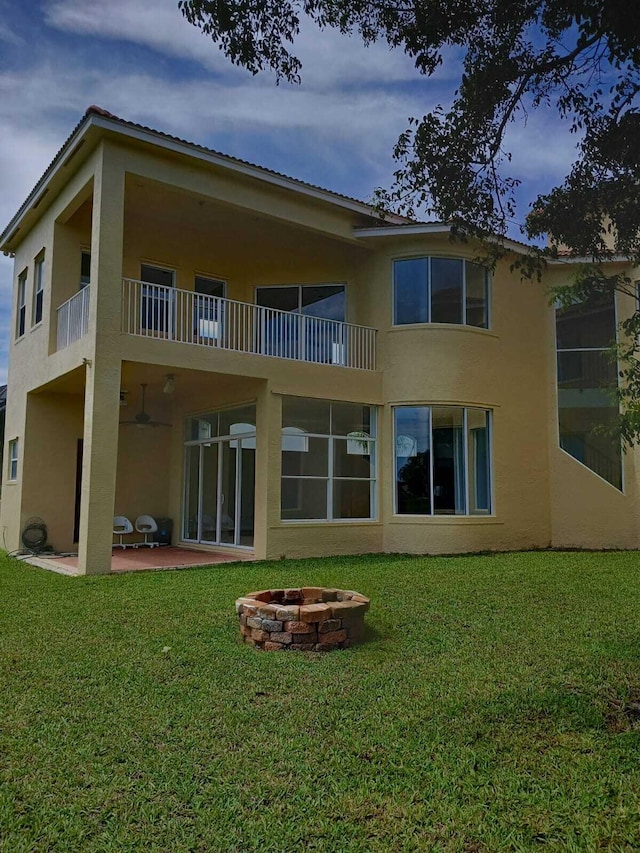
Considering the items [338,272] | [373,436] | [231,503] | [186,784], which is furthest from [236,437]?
[186,784]

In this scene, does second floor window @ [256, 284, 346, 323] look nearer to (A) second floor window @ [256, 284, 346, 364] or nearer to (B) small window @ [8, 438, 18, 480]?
(A) second floor window @ [256, 284, 346, 364]

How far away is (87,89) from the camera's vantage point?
859 cm

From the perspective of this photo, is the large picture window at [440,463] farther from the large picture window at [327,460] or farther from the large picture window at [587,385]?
the large picture window at [587,385]

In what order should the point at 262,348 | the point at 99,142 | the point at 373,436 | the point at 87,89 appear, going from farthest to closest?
the point at 373,436, the point at 262,348, the point at 99,142, the point at 87,89

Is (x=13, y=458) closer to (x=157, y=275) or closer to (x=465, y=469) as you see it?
(x=157, y=275)

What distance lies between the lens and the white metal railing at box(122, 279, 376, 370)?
13406mm

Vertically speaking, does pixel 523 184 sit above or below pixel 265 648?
above

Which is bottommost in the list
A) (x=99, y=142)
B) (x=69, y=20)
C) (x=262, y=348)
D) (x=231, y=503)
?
(x=231, y=503)

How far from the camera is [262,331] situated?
13406 mm

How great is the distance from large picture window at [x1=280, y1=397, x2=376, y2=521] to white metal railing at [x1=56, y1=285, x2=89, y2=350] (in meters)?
4.01

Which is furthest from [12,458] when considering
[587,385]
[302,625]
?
[587,385]

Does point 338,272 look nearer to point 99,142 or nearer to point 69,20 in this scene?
point 99,142

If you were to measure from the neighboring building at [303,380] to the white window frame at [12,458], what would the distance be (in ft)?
0.25

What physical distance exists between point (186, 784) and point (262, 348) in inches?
408
